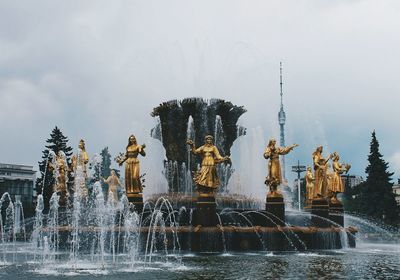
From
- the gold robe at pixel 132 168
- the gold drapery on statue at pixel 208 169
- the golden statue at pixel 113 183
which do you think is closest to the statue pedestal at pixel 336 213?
the gold drapery on statue at pixel 208 169

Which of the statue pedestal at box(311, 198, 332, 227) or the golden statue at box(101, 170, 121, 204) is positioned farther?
the golden statue at box(101, 170, 121, 204)

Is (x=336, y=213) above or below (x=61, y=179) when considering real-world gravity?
below

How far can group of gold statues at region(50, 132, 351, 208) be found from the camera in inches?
833

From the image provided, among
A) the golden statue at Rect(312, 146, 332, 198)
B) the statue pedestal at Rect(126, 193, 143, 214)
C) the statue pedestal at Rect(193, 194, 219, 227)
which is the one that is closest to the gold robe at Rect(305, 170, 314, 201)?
the golden statue at Rect(312, 146, 332, 198)

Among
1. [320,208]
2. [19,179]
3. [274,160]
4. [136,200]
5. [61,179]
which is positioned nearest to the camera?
[136,200]

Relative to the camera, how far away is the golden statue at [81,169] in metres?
27.3

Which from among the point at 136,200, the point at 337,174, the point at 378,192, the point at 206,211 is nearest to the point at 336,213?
the point at 337,174

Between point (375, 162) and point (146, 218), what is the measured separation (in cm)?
4053

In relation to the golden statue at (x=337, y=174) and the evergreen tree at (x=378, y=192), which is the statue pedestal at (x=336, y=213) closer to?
the golden statue at (x=337, y=174)

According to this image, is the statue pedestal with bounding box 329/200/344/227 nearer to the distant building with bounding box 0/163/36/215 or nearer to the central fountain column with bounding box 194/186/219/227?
the central fountain column with bounding box 194/186/219/227

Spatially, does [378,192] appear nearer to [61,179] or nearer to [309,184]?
[309,184]

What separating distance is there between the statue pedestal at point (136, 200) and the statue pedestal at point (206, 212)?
302 centimetres

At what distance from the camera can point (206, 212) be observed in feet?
66.7

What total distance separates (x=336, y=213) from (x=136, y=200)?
418 inches
